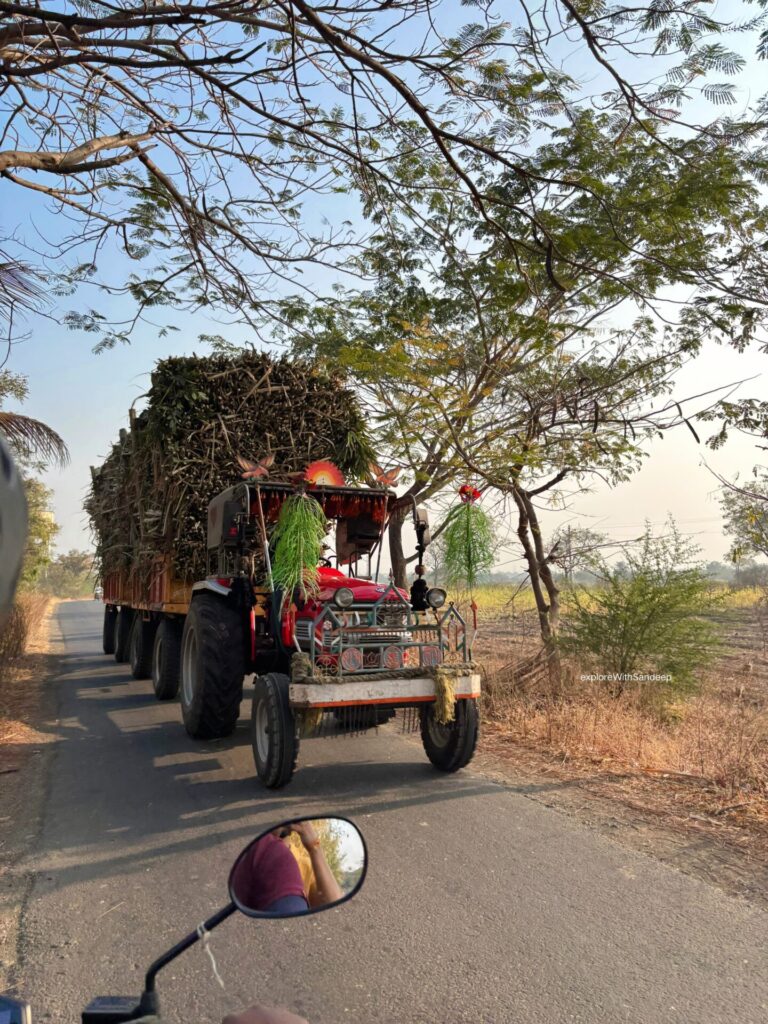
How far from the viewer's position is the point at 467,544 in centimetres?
776

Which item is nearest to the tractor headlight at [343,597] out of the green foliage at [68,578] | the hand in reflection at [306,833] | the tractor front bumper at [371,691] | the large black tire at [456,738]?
the tractor front bumper at [371,691]

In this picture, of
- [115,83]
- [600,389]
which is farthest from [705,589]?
[115,83]

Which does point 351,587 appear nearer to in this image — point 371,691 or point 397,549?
point 371,691

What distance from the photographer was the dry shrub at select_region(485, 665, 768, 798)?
20.6ft

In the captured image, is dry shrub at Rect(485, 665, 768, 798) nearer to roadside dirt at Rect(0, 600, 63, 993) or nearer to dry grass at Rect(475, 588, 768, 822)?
dry grass at Rect(475, 588, 768, 822)

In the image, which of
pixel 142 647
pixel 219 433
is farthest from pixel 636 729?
pixel 142 647

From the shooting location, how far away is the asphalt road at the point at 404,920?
10.2 ft

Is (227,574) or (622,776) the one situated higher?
(227,574)

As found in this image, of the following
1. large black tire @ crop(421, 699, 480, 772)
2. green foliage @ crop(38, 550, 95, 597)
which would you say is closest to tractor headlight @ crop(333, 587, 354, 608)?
large black tire @ crop(421, 699, 480, 772)

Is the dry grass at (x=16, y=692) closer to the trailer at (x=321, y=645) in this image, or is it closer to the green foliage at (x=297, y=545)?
the trailer at (x=321, y=645)

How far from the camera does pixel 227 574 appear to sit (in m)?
7.81

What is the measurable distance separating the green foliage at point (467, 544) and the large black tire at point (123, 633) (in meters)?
8.15

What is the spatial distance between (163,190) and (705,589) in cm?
811

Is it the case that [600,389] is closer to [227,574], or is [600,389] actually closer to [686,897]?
[227,574]
